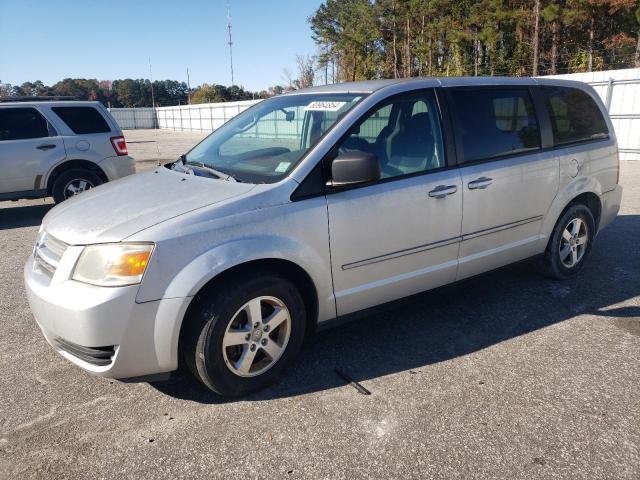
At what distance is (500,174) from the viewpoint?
12.3ft

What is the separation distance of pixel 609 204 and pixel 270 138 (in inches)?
135

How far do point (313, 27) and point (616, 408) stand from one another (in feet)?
192

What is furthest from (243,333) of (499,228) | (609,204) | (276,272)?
(609,204)

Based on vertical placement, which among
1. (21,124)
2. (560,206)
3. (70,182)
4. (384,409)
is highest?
(21,124)

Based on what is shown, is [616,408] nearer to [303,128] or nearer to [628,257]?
[303,128]

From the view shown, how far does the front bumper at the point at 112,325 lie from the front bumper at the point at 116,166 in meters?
6.03

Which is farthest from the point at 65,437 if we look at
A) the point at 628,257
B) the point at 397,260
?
the point at 628,257

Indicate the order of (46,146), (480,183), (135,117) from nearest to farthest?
(480,183)
(46,146)
(135,117)

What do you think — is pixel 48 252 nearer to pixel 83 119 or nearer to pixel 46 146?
pixel 46 146

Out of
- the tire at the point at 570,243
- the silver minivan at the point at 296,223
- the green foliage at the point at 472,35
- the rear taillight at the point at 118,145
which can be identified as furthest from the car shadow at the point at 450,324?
the green foliage at the point at 472,35

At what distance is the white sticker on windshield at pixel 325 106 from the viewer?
3.33 meters

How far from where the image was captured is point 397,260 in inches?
131

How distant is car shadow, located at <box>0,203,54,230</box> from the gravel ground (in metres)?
4.46

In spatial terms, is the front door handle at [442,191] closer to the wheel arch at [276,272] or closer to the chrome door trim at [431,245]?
the chrome door trim at [431,245]
